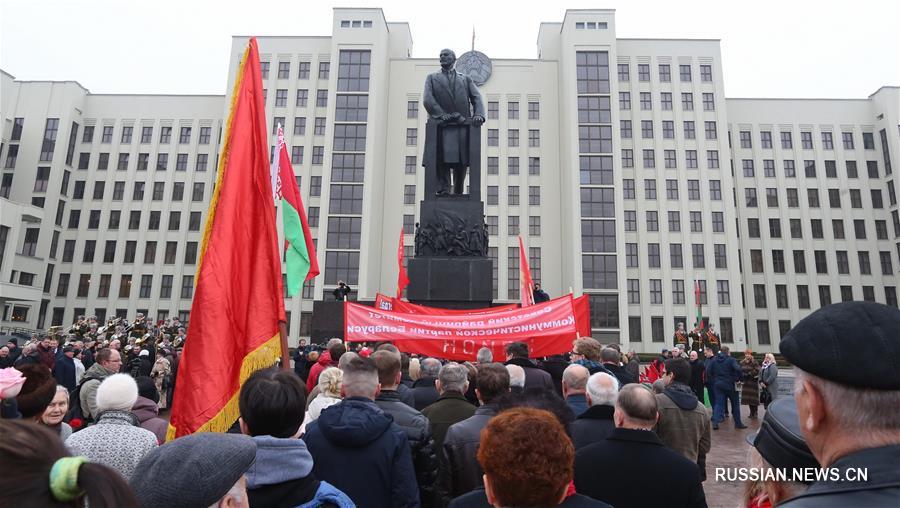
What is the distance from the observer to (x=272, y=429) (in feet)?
8.55

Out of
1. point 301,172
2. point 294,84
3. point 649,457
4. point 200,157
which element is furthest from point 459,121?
point 200,157

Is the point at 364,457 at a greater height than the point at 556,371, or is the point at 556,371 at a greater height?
the point at 556,371

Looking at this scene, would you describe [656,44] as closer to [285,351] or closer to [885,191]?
[885,191]

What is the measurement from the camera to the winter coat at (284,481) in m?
2.33

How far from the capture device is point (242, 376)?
3.94 metres

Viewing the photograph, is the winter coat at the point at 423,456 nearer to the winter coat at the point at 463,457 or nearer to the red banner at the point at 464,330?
the winter coat at the point at 463,457

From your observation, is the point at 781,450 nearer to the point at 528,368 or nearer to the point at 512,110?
the point at 528,368

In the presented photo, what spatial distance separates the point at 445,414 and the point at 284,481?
203 centimetres

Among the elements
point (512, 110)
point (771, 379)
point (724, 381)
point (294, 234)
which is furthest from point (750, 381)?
point (512, 110)

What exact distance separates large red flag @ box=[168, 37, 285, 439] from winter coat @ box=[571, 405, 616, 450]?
2344mm

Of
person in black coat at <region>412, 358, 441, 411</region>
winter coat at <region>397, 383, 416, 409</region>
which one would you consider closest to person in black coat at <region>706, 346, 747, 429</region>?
person in black coat at <region>412, 358, 441, 411</region>

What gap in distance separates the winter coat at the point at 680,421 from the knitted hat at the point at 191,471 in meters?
4.31

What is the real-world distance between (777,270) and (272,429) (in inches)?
2396

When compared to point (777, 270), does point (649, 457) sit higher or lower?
lower
